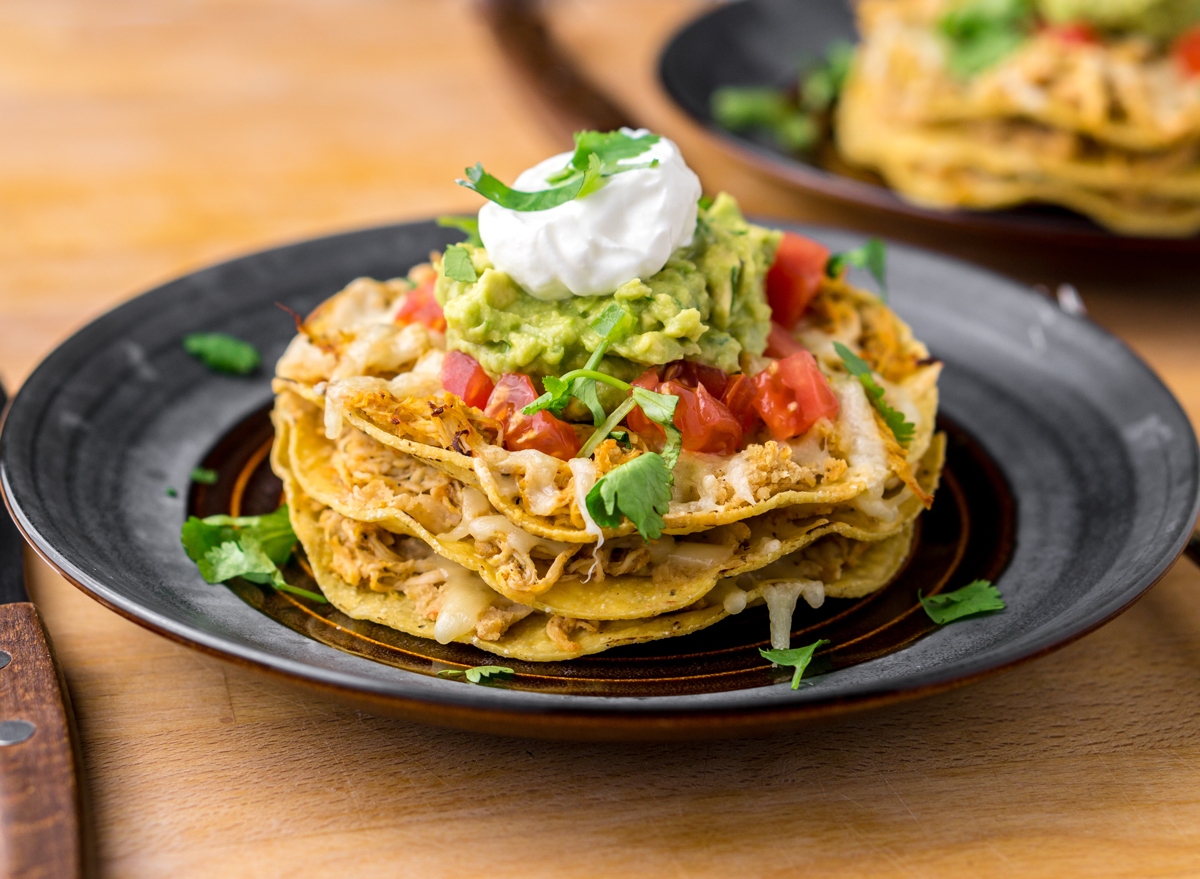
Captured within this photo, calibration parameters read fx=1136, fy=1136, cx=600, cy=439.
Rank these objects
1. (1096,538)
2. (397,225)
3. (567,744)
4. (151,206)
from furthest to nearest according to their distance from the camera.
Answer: (151,206)
(397,225)
(1096,538)
(567,744)

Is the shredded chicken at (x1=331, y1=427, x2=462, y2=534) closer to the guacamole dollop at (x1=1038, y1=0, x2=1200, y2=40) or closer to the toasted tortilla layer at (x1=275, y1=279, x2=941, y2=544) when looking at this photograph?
the toasted tortilla layer at (x1=275, y1=279, x2=941, y2=544)

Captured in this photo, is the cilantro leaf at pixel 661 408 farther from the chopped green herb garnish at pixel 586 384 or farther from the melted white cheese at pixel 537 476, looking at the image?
the melted white cheese at pixel 537 476

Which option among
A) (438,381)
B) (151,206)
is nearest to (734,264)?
(438,381)

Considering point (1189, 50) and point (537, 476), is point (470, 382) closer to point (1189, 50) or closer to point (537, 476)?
point (537, 476)

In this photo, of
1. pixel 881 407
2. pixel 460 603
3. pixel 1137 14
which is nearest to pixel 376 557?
pixel 460 603

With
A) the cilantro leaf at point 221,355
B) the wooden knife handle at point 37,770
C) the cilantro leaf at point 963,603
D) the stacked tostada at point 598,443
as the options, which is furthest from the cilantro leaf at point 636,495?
the cilantro leaf at point 221,355

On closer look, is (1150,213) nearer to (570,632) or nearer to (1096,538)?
Result: (1096,538)

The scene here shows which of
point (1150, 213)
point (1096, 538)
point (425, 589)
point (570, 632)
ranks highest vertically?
point (1150, 213)
